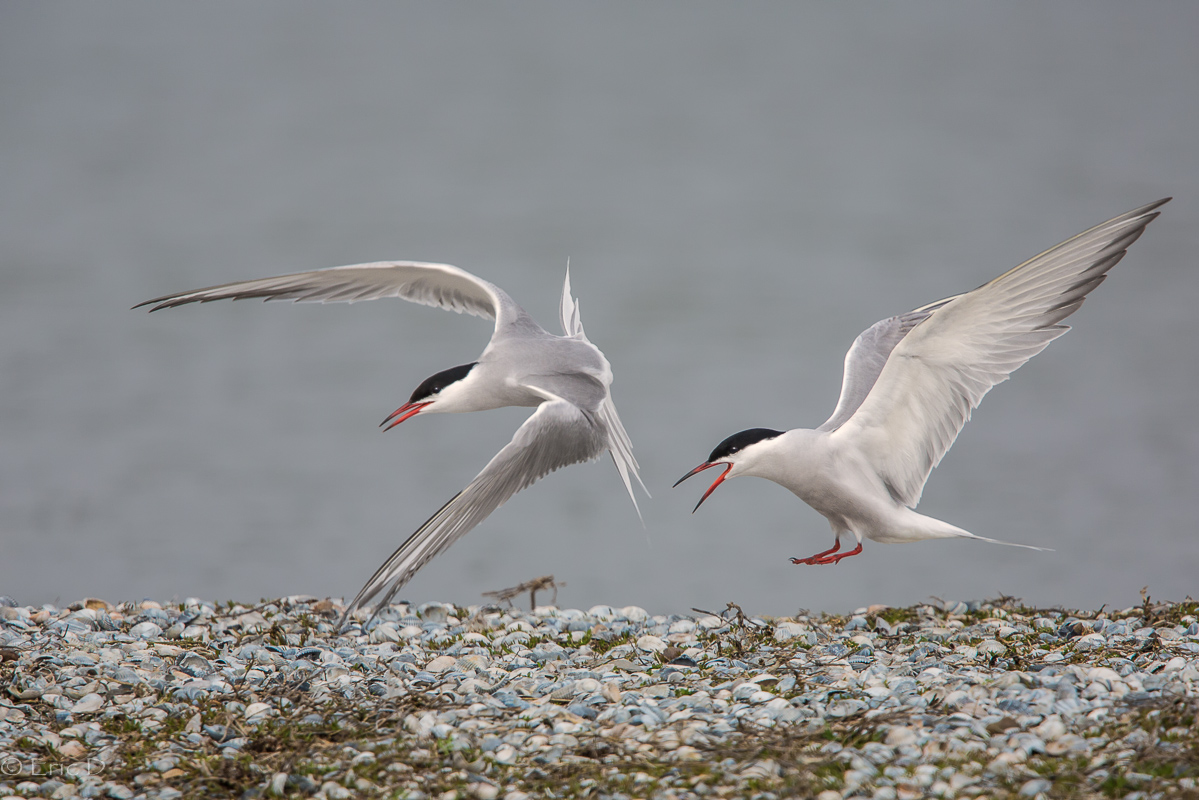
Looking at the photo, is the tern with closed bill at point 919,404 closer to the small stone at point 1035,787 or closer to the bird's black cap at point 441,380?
the bird's black cap at point 441,380

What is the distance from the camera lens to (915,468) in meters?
4.60

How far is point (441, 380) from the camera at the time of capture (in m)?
4.84

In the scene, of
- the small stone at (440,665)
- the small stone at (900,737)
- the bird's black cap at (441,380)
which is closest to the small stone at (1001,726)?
the small stone at (900,737)

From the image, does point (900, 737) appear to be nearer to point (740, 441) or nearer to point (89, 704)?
point (740, 441)

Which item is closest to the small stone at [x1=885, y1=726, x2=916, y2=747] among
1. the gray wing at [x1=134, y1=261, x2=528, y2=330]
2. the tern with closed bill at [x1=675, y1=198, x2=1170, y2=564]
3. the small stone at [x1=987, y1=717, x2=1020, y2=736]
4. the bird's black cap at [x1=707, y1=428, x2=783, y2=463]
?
the small stone at [x1=987, y1=717, x2=1020, y2=736]

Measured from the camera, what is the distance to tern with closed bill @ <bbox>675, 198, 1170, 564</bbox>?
13.6 ft

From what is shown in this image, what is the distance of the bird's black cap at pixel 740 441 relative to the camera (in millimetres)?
4391

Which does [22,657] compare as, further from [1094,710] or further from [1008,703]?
[1094,710]

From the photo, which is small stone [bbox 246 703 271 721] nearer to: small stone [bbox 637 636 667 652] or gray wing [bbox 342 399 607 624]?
gray wing [bbox 342 399 607 624]

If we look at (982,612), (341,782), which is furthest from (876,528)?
(341,782)

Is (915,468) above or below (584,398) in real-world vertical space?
below

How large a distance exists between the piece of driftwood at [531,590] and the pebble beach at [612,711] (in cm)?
68

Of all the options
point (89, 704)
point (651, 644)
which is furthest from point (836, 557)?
point (89, 704)

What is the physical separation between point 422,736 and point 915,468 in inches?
103
